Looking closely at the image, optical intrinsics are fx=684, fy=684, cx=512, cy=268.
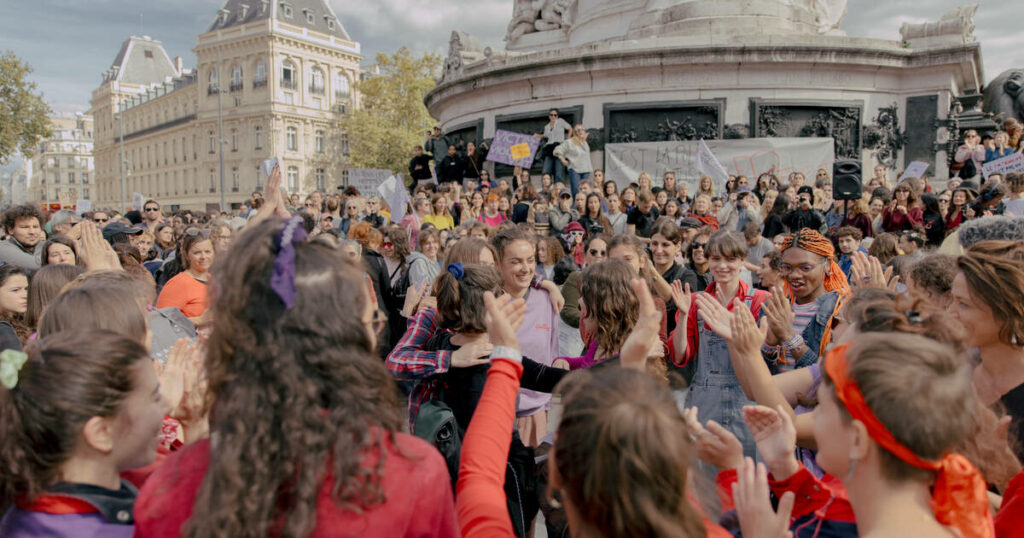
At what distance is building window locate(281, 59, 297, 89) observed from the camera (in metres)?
67.8

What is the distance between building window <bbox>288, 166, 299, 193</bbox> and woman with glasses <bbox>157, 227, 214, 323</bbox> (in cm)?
6619

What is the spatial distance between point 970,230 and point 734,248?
1349mm

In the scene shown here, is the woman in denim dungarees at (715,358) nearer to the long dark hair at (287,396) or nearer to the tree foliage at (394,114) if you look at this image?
the long dark hair at (287,396)

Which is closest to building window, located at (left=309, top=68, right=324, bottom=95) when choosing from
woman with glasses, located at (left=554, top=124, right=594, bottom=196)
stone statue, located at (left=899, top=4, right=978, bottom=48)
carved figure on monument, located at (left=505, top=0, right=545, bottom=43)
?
carved figure on monument, located at (left=505, top=0, right=545, bottom=43)

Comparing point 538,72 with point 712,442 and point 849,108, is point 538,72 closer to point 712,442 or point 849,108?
point 849,108

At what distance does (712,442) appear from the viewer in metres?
1.97

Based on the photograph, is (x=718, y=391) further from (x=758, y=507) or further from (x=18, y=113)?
(x=18, y=113)

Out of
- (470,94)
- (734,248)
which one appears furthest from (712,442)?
(470,94)

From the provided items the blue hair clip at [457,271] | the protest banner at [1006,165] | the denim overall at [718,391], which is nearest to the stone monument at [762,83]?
the protest banner at [1006,165]

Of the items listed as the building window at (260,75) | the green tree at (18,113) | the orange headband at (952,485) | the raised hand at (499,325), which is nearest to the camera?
the orange headband at (952,485)

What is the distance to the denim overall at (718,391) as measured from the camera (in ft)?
11.6

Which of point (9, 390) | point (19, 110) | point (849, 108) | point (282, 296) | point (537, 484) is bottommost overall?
Result: point (537, 484)

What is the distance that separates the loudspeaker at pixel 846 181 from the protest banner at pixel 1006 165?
76.2 inches

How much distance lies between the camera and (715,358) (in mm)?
3740
